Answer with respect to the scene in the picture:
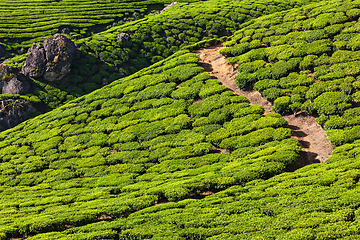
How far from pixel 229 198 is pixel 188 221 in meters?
3.94

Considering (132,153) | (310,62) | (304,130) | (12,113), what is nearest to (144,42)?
(12,113)

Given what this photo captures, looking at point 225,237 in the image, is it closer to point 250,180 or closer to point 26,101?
point 250,180

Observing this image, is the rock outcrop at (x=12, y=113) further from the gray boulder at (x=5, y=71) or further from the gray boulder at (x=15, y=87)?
the gray boulder at (x=5, y=71)

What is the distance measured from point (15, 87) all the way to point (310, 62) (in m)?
A: 61.2

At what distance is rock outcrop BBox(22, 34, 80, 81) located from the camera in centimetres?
5962

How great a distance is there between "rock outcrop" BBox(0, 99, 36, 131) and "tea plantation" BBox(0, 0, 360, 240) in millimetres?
3367

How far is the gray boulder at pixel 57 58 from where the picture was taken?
59.7 meters

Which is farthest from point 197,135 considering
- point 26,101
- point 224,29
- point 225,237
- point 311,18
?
point 224,29

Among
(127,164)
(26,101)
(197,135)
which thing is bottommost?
(127,164)

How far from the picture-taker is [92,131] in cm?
3934

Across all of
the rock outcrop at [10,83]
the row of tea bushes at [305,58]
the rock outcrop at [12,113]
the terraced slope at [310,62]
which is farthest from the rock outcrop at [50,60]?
the terraced slope at [310,62]

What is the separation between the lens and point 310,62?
32.8m

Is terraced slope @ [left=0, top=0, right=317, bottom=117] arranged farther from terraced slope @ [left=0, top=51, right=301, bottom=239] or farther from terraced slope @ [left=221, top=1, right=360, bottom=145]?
terraced slope @ [left=221, top=1, right=360, bottom=145]

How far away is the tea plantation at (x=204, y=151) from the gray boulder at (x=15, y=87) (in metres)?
2.19
